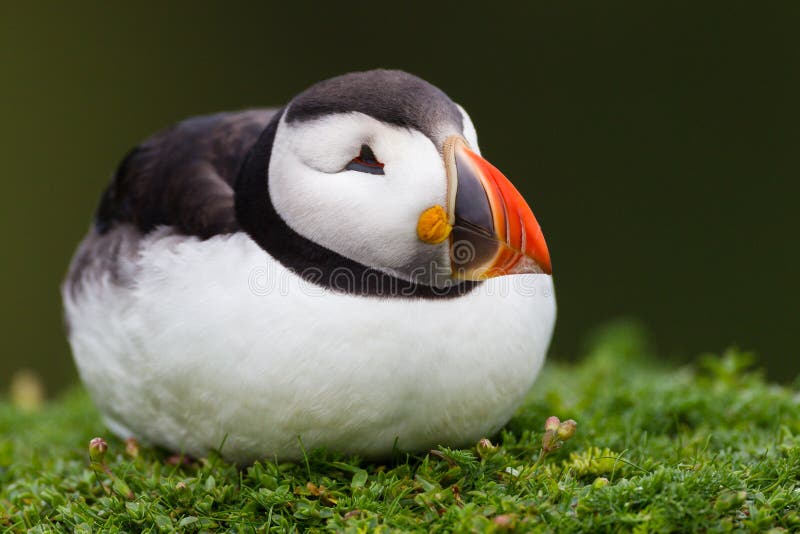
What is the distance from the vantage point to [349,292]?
9.37ft

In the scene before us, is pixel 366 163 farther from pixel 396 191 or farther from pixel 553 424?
pixel 553 424

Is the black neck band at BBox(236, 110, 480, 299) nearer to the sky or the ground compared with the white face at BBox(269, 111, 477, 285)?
nearer to the ground

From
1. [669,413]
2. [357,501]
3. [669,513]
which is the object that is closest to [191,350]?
[357,501]

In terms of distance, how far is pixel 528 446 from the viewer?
306cm

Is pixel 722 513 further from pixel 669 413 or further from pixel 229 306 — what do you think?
pixel 229 306

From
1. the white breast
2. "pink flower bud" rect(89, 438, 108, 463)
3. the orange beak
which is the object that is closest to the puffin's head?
the orange beak

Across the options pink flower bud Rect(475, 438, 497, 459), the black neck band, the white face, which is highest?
the white face

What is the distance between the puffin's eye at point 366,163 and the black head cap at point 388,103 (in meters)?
0.10

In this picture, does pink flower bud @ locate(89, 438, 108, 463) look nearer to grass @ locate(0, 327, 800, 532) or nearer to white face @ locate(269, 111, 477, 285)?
grass @ locate(0, 327, 800, 532)

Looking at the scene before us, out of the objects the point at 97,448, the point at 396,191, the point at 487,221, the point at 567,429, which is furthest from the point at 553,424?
the point at 97,448

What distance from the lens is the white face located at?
2.71m

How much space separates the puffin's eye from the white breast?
1.15 feet

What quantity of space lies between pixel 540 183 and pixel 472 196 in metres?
5.83

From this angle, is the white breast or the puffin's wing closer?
the white breast
